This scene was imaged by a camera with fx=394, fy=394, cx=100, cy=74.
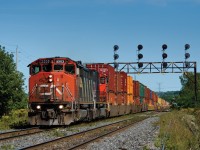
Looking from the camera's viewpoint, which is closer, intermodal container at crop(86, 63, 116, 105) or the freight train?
the freight train

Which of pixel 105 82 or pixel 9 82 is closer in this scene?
pixel 9 82

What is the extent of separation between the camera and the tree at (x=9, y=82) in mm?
32125

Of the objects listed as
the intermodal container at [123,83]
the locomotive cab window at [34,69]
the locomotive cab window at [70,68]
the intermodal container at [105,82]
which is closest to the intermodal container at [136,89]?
the intermodal container at [123,83]

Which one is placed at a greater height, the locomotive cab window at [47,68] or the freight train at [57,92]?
the locomotive cab window at [47,68]

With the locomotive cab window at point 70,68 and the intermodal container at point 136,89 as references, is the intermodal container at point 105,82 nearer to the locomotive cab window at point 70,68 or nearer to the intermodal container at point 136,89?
the locomotive cab window at point 70,68

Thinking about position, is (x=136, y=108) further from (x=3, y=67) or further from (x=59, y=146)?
(x=59, y=146)

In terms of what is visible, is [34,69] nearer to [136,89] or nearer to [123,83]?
[123,83]

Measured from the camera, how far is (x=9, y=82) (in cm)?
3209

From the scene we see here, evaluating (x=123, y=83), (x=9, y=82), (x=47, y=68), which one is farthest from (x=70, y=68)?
(x=123, y=83)

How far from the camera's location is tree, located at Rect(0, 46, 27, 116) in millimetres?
32125

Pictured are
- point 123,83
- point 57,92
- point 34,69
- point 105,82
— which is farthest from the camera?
point 123,83

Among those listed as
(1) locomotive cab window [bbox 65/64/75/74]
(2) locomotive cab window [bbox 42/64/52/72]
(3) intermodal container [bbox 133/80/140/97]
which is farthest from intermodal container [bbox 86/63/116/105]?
(3) intermodal container [bbox 133/80/140/97]

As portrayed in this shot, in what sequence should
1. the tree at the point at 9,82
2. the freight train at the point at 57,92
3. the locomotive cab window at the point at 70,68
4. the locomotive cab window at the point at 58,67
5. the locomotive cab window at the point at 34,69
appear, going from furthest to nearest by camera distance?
the tree at the point at 9,82 < the locomotive cab window at the point at 70,68 < the locomotive cab window at the point at 34,69 < the locomotive cab window at the point at 58,67 < the freight train at the point at 57,92

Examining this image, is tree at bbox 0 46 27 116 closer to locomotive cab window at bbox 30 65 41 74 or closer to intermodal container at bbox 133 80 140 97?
locomotive cab window at bbox 30 65 41 74
